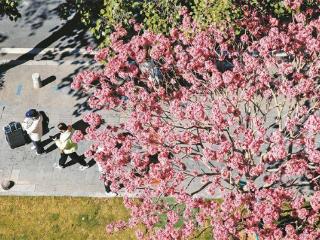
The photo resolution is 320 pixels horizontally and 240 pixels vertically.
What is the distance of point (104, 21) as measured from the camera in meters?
15.8

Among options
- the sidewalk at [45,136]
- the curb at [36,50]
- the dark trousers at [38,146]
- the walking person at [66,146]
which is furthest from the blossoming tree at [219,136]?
the curb at [36,50]

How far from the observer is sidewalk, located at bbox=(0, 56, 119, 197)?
1666cm

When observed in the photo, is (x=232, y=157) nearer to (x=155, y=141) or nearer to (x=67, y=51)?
(x=155, y=141)

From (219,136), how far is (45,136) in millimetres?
7899

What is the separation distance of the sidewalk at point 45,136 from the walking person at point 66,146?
32 centimetres

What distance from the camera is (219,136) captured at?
41.2ft

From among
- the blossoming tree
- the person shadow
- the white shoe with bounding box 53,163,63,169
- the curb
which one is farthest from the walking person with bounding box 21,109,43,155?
the curb

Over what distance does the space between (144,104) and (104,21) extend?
3.65m

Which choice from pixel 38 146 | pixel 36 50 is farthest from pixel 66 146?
pixel 36 50

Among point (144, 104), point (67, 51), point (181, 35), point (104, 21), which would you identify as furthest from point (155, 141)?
point (67, 51)

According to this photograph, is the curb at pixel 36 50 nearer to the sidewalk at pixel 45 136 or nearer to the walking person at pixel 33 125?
the sidewalk at pixel 45 136

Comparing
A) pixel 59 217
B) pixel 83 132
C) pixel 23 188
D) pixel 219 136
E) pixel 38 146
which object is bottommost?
pixel 59 217

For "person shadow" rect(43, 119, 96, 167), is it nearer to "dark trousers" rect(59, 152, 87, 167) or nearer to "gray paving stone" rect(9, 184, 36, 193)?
"dark trousers" rect(59, 152, 87, 167)

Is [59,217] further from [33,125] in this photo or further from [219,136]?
[219,136]
